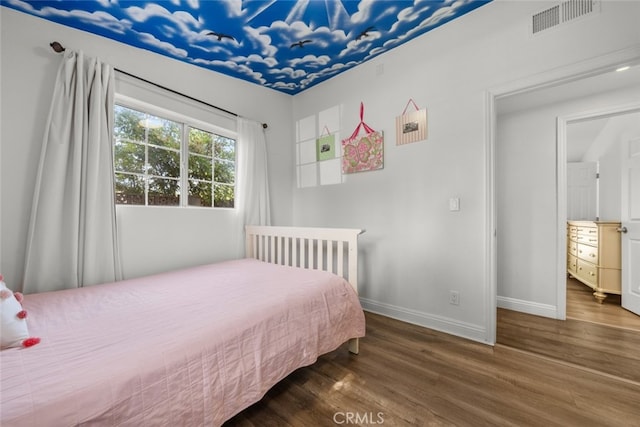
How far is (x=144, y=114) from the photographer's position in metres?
2.06

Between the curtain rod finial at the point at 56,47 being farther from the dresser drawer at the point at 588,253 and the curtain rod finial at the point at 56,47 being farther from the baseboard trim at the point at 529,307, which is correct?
the dresser drawer at the point at 588,253

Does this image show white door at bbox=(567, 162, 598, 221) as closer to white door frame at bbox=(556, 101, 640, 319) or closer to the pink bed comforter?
white door frame at bbox=(556, 101, 640, 319)

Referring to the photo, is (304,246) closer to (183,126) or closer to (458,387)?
(458,387)

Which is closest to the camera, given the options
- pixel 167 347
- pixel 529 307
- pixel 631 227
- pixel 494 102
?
pixel 167 347

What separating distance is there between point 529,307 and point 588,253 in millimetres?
1381

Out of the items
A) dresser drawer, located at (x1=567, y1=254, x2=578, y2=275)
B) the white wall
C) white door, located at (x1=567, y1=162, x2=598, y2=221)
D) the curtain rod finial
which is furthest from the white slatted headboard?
white door, located at (x1=567, y1=162, x2=598, y2=221)

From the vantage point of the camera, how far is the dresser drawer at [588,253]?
9.24 ft

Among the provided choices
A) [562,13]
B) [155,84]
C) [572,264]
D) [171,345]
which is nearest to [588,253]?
[572,264]

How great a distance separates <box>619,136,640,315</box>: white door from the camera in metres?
2.26

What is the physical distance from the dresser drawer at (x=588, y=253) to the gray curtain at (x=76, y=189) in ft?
15.6

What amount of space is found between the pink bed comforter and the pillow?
2.1 inches

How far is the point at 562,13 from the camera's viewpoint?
1554 millimetres

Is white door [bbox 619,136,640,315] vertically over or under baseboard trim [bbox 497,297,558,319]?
over

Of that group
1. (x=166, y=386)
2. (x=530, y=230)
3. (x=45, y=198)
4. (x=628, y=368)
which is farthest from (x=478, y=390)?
(x=45, y=198)
